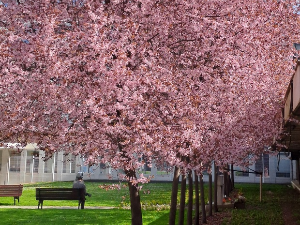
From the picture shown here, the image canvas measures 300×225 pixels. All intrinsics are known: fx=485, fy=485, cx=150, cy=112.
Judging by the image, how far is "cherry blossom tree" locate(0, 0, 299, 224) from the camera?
873cm

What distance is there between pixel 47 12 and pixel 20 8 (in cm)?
66

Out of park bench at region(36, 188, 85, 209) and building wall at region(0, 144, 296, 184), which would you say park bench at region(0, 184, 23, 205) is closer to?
park bench at region(36, 188, 85, 209)

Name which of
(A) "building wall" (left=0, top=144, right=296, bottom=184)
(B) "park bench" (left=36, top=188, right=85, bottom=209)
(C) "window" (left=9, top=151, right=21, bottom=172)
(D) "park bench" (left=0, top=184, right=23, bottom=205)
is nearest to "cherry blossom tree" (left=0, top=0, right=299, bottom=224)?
(B) "park bench" (left=36, top=188, right=85, bottom=209)

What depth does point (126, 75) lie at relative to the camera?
8.63m

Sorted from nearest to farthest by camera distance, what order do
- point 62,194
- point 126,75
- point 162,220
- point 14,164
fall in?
point 126,75 < point 162,220 < point 62,194 < point 14,164

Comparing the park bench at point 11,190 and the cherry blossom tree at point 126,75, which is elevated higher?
the cherry blossom tree at point 126,75

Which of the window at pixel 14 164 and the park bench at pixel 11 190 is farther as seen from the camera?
the window at pixel 14 164

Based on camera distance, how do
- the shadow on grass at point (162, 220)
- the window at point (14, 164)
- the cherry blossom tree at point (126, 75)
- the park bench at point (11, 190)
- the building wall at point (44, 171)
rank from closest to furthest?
the cherry blossom tree at point (126, 75)
the shadow on grass at point (162, 220)
the park bench at point (11, 190)
the building wall at point (44, 171)
the window at point (14, 164)

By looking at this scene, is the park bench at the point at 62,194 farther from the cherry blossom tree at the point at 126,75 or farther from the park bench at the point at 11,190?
the cherry blossom tree at the point at 126,75

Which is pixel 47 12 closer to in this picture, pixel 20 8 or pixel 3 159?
pixel 20 8

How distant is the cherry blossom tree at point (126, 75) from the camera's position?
873 cm

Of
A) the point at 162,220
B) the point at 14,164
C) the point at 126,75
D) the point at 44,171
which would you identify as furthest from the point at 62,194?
the point at 44,171

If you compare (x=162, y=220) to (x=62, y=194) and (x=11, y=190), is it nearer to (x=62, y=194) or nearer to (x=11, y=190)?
(x=62, y=194)

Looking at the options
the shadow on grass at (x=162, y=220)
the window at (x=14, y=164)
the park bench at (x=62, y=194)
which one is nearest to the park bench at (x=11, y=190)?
the park bench at (x=62, y=194)
